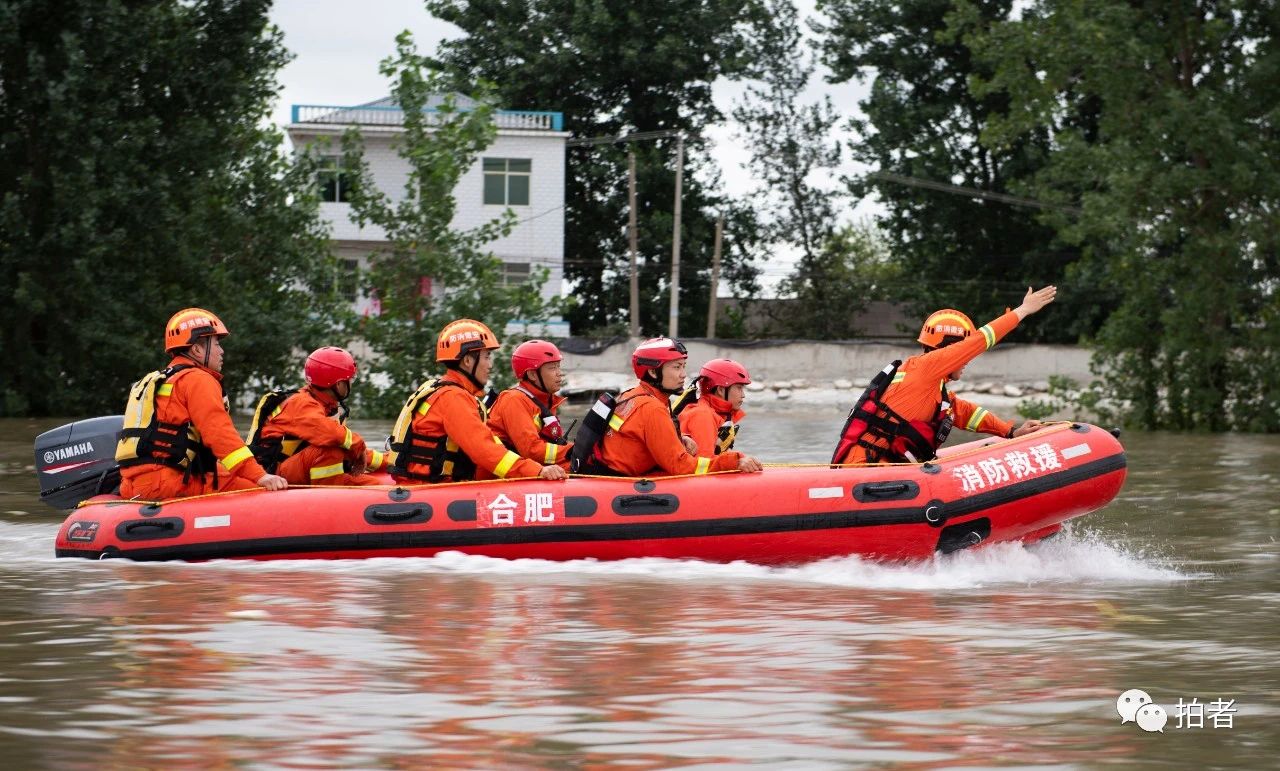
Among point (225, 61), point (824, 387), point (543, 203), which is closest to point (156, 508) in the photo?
point (225, 61)

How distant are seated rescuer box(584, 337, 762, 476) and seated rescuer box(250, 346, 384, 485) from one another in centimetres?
159

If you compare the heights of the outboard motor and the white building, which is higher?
the white building

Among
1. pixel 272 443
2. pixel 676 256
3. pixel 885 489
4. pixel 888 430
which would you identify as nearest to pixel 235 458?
pixel 272 443

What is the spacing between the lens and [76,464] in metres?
9.60

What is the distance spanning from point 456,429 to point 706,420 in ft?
4.61

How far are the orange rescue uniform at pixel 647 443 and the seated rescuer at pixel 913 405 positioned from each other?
77 cm

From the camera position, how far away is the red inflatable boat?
8836mm

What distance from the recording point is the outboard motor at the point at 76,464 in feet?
31.5

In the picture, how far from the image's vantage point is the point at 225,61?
25.2m

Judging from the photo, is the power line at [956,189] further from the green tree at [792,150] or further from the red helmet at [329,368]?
the red helmet at [329,368]

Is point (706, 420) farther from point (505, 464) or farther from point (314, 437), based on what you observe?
point (314, 437)

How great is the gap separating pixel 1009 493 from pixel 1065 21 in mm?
17341

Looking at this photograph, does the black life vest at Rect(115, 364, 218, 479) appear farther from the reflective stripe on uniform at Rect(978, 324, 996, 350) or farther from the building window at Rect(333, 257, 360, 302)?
the building window at Rect(333, 257, 360, 302)

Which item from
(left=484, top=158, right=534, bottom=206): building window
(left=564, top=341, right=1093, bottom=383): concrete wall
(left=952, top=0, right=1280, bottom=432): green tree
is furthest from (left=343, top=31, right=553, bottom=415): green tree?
(left=484, top=158, right=534, bottom=206): building window
